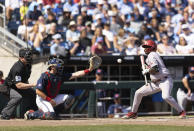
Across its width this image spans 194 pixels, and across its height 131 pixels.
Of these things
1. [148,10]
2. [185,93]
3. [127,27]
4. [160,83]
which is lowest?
[185,93]

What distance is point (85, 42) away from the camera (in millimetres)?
15008

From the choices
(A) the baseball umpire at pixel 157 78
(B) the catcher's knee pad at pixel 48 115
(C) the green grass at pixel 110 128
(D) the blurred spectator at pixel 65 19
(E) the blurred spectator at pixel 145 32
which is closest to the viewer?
(C) the green grass at pixel 110 128

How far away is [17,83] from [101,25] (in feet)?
20.3

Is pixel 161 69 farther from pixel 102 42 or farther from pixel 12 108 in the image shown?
pixel 102 42

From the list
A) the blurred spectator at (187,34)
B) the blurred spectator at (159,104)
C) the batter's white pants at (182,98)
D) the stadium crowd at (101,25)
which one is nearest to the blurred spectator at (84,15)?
the stadium crowd at (101,25)

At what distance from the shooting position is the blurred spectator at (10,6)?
15383mm

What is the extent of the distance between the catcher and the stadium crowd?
306 cm

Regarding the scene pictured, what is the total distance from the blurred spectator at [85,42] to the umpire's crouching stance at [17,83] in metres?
4.02

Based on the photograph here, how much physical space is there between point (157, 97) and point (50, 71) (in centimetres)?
415

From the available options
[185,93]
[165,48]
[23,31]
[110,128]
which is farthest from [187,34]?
[110,128]

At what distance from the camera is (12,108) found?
1067cm

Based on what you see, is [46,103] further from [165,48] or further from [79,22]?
[79,22]

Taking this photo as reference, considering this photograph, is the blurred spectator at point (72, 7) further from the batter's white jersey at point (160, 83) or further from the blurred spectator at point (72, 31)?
the batter's white jersey at point (160, 83)

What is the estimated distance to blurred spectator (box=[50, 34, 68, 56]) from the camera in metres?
13.9
